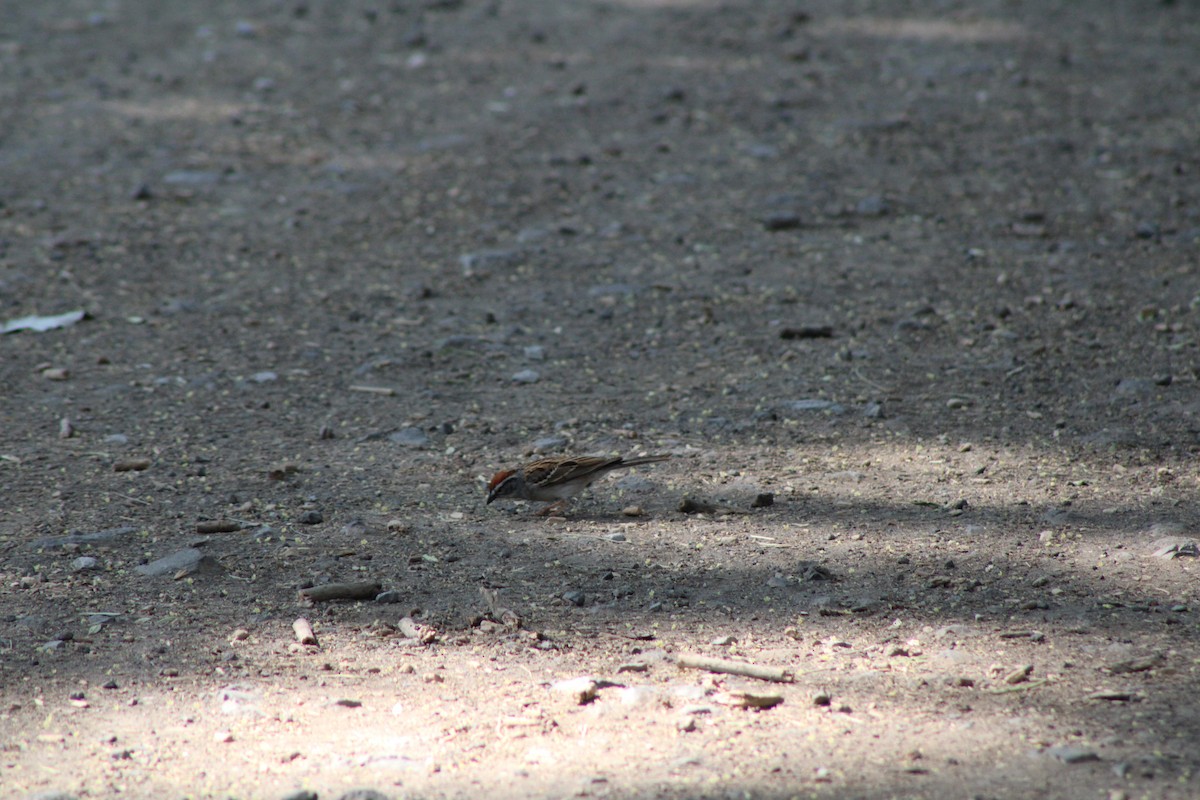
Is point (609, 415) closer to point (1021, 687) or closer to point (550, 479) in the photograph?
point (550, 479)

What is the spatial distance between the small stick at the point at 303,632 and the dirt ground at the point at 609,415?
0.04 meters

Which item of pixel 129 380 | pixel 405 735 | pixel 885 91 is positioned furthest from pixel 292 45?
pixel 405 735

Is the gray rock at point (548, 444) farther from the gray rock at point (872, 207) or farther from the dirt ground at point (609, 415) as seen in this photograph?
the gray rock at point (872, 207)

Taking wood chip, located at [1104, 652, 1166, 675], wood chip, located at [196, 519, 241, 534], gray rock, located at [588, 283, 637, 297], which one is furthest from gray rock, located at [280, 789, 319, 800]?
gray rock, located at [588, 283, 637, 297]

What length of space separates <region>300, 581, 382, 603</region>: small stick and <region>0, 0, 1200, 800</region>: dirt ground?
45 millimetres

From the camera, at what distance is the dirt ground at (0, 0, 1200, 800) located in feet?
9.65

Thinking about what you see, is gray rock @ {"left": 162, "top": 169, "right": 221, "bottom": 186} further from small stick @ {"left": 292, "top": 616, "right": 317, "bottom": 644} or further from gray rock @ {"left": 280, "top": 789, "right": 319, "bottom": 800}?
gray rock @ {"left": 280, "top": 789, "right": 319, "bottom": 800}

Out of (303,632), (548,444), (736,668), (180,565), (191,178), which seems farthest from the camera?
(191,178)

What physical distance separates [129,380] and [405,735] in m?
3.15

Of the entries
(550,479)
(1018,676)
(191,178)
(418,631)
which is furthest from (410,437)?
(191,178)

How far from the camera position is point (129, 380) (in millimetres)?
5461

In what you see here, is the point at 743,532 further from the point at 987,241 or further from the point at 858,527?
the point at 987,241

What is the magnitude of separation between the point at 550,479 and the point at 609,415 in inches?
37.5

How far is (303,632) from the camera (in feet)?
11.2
